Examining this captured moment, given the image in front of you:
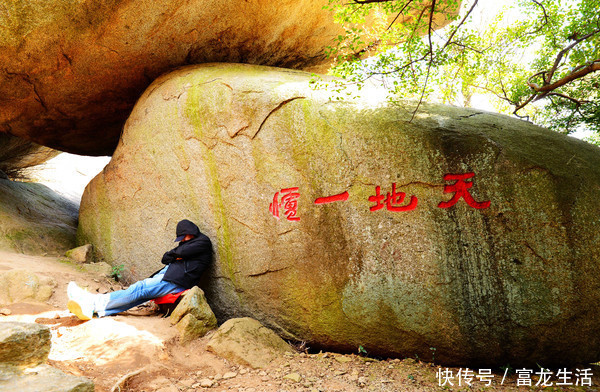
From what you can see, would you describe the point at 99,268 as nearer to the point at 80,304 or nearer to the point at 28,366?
the point at 80,304

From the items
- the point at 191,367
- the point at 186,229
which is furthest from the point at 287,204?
the point at 191,367

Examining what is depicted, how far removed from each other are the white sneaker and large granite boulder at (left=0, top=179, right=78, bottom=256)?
2.91m

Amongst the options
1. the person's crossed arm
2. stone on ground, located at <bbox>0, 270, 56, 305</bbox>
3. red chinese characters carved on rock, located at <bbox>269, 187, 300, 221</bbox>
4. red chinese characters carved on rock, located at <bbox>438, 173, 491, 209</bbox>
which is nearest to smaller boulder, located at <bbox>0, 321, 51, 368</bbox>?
the person's crossed arm

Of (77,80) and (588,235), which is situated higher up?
(77,80)

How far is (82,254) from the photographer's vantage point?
6496mm

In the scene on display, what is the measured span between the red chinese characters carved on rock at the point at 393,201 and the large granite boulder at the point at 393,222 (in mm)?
11

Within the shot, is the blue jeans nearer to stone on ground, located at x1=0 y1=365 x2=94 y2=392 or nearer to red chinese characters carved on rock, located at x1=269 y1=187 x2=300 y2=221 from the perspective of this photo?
red chinese characters carved on rock, located at x1=269 y1=187 x2=300 y2=221

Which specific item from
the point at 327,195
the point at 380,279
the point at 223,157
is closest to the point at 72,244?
the point at 223,157

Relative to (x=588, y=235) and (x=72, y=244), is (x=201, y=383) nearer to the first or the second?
(x=588, y=235)

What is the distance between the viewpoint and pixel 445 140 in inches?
167

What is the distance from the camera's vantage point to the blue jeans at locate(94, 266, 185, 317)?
4695mm

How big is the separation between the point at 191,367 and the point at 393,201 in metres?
2.81

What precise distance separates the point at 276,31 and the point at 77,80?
368 centimetres

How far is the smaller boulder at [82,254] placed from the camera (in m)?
6.47
